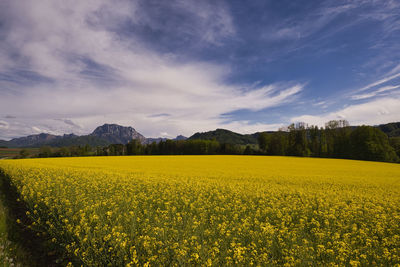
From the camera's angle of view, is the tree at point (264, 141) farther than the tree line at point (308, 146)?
Yes

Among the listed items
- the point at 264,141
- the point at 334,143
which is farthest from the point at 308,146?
the point at 264,141

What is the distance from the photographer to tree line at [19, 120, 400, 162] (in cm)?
4372

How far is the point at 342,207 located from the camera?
7.87 m

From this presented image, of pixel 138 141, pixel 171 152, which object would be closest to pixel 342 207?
pixel 171 152

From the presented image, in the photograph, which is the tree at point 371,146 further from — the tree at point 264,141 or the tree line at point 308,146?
the tree at point 264,141

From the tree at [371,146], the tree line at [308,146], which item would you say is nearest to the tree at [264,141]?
the tree line at [308,146]

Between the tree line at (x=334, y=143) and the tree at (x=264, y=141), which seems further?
the tree at (x=264, y=141)

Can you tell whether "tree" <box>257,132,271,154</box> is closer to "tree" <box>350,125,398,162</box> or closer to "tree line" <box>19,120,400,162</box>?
"tree line" <box>19,120,400,162</box>

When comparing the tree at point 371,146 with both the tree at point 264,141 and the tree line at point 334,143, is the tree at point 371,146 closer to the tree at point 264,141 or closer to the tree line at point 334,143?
the tree line at point 334,143

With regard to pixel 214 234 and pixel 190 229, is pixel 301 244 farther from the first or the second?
pixel 190 229

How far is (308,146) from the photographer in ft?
184

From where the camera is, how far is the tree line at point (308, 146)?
4372 cm

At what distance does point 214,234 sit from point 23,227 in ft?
23.7

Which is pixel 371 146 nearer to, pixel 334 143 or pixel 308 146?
pixel 334 143
